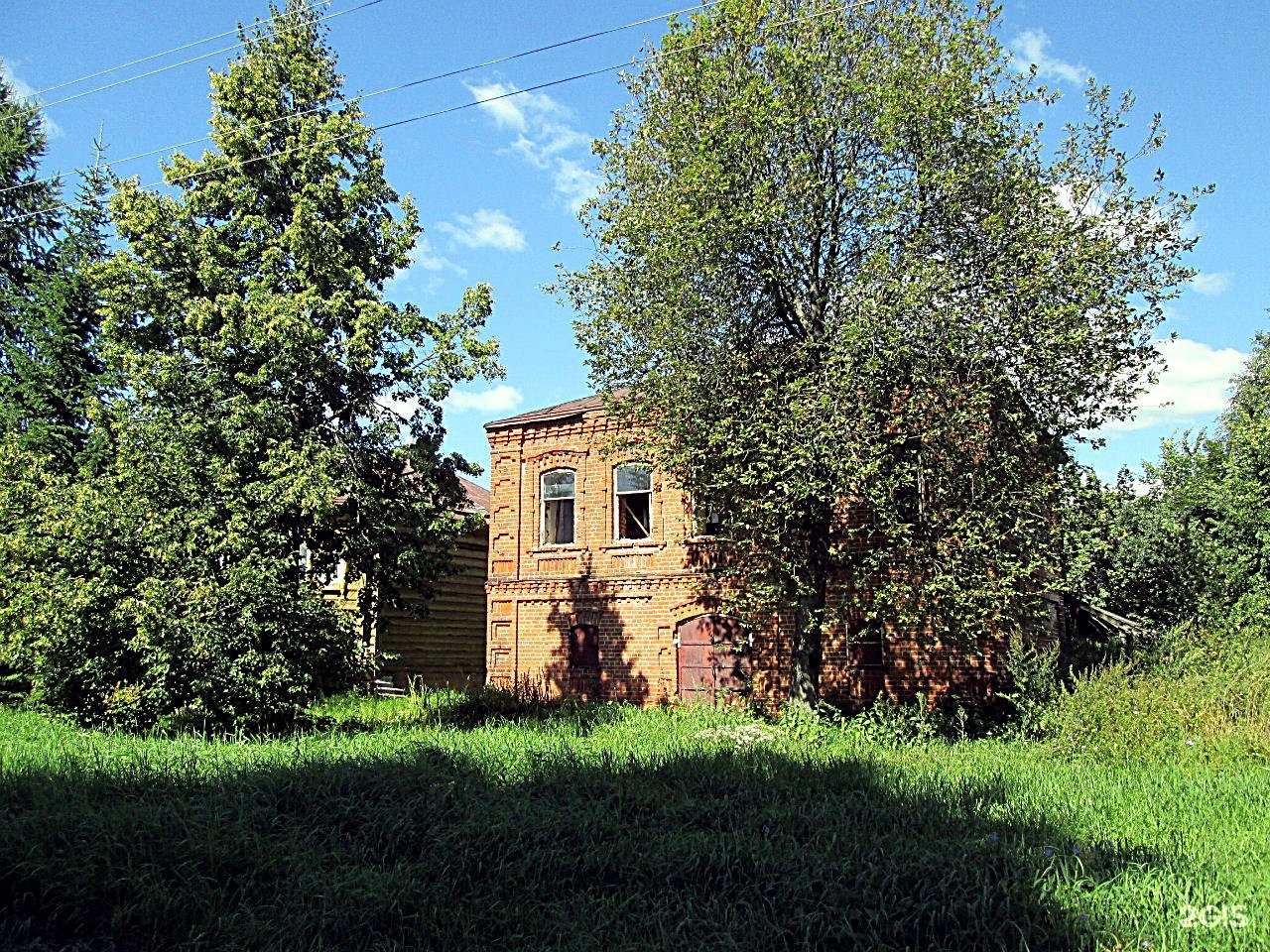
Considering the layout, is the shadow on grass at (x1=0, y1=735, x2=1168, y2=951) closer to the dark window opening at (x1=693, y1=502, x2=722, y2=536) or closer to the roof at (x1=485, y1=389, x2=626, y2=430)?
the dark window opening at (x1=693, y1=502, x2=722, y2=536)

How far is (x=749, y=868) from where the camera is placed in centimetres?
643

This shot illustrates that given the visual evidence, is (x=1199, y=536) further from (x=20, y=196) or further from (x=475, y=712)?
(x=20, y=196)

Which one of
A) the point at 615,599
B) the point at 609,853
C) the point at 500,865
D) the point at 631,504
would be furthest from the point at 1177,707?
the point at 631,504

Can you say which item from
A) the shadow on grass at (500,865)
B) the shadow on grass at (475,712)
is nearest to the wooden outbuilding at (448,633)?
the shadow on grass at (475,712)

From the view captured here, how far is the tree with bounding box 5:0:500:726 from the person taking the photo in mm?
12125

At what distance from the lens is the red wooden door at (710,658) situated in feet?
58.9

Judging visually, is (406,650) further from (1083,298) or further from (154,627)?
(1083,298)

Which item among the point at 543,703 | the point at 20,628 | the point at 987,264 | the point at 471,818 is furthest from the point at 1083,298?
the point at 20,628

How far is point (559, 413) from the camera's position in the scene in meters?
20.3

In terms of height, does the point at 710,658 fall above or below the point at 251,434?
below

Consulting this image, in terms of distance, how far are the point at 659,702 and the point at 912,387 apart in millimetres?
8644

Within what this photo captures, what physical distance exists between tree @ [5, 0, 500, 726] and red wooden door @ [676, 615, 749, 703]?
20.9 feet

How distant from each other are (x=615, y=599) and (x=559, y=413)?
4.39m

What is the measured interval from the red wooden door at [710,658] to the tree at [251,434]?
636 centimetres
